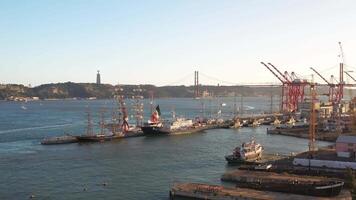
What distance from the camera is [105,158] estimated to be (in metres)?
28.5

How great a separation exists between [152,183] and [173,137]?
1916cm

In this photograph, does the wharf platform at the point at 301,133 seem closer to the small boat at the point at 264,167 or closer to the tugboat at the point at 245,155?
the tugboat at the point at 245,155

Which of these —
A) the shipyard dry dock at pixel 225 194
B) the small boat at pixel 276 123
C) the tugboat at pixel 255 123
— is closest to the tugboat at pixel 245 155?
the shipyard dry dock at pixel 225 194

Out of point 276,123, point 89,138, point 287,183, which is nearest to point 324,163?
point 287,183

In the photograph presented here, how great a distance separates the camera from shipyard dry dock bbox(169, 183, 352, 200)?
17.1 metres

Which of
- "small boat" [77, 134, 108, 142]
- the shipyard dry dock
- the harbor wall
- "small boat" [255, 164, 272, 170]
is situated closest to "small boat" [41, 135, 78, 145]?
"small boat" [77, 134, 108, 142]

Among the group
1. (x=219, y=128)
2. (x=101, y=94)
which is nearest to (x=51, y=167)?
(x=219, y=128)

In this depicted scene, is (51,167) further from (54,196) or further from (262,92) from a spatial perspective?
(262,92)

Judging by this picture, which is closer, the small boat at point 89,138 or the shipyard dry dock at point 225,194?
the shipyard dry dock at point 225,194

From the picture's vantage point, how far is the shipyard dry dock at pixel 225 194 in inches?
674

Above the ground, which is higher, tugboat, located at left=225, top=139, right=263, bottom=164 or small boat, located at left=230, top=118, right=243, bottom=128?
small boat, located at left=230, top=118, right=243, bottom=128

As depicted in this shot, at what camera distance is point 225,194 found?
1734 cm

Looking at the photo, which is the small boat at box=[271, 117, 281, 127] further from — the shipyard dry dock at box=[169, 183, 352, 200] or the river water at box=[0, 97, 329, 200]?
the shipyard dry dock at box=[169, 183, 352, 200]

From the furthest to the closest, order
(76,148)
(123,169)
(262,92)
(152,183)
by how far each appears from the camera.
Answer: (262,92), (76,148), (123,169), (152,183)
